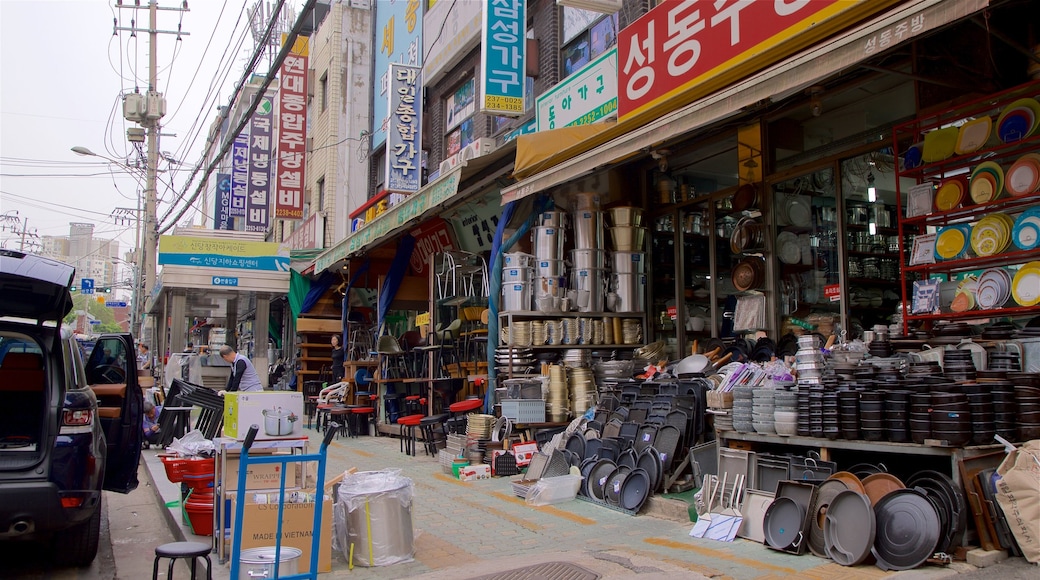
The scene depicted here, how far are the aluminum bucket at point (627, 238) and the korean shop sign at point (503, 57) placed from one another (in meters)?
3.97

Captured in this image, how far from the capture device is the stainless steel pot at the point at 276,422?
597 cm

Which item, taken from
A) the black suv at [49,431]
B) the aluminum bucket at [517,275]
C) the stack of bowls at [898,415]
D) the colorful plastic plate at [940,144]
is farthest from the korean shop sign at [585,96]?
the black suv at [49,431]

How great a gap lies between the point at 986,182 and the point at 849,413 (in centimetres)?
258

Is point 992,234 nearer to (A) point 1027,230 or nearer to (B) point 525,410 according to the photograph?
(A) point 1027,230

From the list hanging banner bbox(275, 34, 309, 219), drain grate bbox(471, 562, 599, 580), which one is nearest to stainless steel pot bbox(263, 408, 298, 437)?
drain grate bbox(471, 562, 599, 580)

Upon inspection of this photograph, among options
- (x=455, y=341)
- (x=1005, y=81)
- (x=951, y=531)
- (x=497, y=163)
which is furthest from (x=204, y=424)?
(x=1005, y=81)

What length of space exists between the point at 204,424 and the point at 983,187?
10.5 meters

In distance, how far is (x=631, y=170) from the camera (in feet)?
37.3

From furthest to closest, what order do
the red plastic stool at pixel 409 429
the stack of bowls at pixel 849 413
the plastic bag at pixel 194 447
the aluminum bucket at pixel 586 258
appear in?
the red plastic stool at pixel 409 429 < the aluminum bucket at pixel 586 258 < the plastic bag at pixel 194 447 < the stack of bowls at pixel 849 413

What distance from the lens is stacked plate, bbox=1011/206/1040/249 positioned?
6.12 metres

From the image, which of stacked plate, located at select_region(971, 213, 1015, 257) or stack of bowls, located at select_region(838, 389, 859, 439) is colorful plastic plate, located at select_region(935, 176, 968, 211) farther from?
stack of bowls, located at select_region(838, 389, 859, 439)

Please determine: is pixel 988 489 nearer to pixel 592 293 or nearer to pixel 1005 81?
pixel 1005 81

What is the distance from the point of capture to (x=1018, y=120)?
6355 millimetres

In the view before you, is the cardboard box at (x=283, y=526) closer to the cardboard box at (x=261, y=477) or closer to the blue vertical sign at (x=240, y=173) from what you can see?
the cardboard box at (x=261, y=477)
